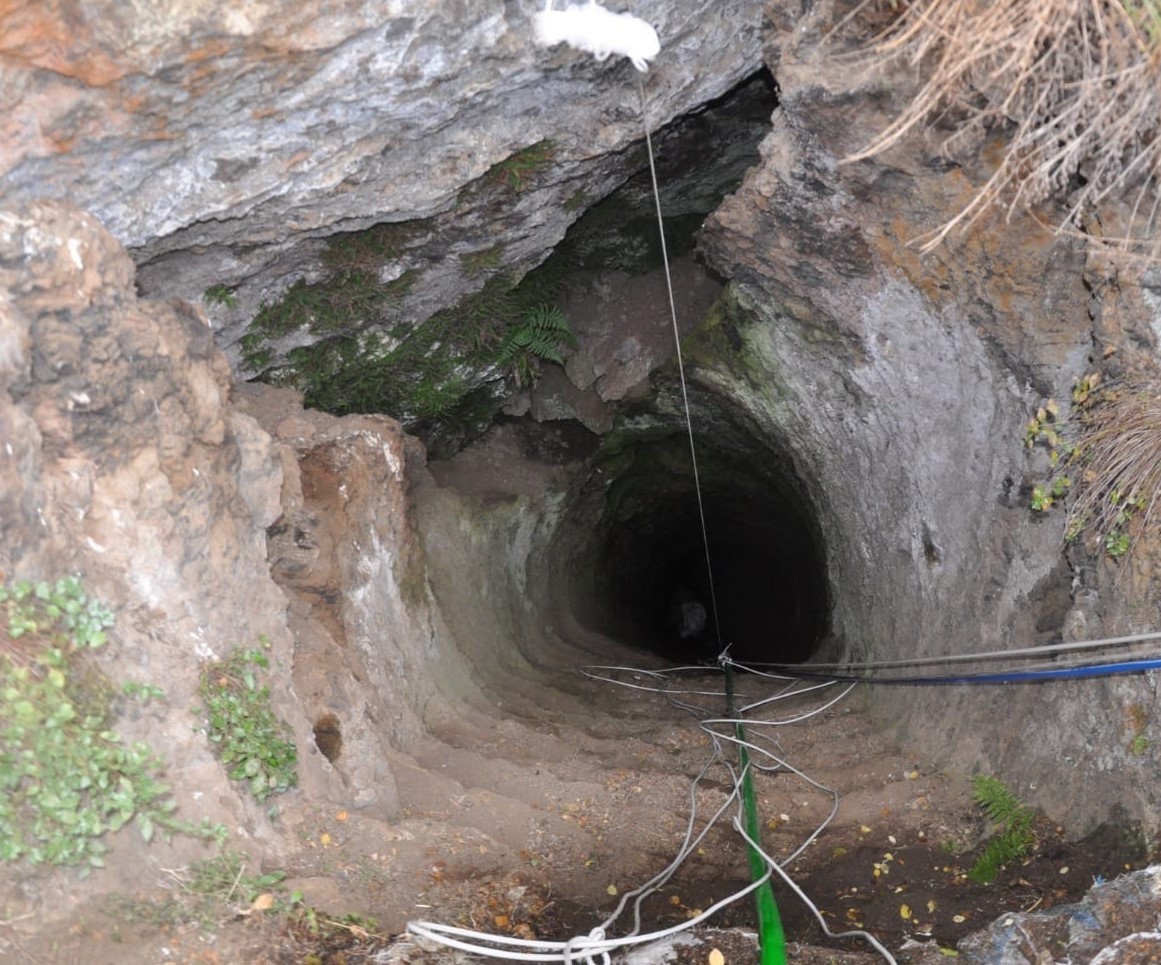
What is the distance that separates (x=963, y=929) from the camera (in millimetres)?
3254

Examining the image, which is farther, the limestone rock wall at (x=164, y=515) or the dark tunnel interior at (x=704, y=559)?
the dark tunnel interior at (x=704, y=559)

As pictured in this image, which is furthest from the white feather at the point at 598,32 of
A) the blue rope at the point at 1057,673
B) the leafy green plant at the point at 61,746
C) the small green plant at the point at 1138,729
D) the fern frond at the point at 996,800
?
the fern frond at the point at 996,800

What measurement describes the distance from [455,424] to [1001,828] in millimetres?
4293

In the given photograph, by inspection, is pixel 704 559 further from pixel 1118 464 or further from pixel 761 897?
pixel 761 897

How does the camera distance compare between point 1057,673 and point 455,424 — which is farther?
point 455,424

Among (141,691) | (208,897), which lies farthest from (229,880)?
(141,691)

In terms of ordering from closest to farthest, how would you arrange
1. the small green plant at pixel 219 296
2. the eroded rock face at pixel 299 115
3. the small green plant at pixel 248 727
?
the eroded rock face at pixel 299 115 < the small green plant at pixel 248 727 < the small green plant at pixel 219 296

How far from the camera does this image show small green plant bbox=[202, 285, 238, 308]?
164 inches

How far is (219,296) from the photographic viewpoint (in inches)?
166

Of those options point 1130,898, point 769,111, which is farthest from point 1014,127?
point 1130,898

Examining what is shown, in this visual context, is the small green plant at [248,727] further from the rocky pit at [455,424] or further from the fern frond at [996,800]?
the fern frond at [996,800]

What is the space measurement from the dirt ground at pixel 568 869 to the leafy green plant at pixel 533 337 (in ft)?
7.86

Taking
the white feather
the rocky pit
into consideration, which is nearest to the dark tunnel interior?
the rocky pit

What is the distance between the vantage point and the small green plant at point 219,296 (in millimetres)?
4154
